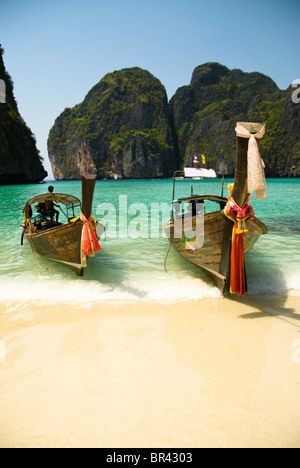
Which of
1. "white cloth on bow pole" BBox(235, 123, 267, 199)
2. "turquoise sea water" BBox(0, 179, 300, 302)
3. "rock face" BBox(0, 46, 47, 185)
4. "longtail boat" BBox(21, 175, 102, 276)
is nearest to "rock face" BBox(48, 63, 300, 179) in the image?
"rock face" BBox(0, 46, 47, 185)

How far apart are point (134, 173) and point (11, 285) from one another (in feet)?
361

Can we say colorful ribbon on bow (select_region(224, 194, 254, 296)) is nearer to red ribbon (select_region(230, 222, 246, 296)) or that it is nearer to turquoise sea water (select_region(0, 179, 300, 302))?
red ribbon (select_region(230, 222, 246, 296))

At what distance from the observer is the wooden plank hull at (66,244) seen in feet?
19.9

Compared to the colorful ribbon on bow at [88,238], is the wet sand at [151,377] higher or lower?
lower

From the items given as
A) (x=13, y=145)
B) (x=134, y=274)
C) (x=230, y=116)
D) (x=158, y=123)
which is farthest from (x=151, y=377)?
(x=158, y=123)

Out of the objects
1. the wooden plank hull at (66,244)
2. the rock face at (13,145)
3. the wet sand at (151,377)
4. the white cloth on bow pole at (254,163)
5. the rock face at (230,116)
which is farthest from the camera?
the rock face at (230,116)

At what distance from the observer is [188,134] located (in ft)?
435

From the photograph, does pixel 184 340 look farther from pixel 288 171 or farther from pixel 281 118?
pixel 281 118

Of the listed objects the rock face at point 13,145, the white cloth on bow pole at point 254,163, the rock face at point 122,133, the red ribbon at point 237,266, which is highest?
the rock face at point 122,133

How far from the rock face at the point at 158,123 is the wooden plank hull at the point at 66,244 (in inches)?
3743

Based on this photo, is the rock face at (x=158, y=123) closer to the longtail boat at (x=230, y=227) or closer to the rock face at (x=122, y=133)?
the rock face at (x=122, y=133)

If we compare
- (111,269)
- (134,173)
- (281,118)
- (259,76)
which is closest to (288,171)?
(281,118)

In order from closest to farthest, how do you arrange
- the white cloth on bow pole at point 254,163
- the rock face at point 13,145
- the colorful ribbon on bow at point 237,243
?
the white cloth on bow pole at point 254,163 → the colorful ribbon on bow at point 237,243 → the rock face at point 13,145

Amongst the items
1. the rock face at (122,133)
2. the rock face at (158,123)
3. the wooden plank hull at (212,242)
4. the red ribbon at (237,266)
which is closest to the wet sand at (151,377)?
the red ribbon at (237,266)
